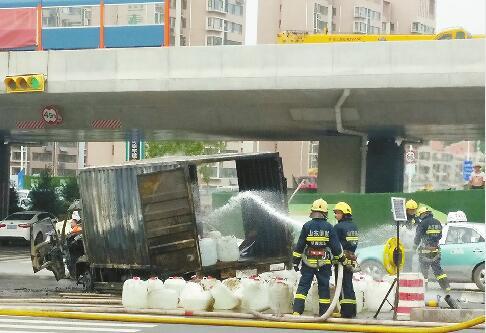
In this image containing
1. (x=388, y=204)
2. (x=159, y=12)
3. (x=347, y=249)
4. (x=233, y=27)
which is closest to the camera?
(x=347, y=249)

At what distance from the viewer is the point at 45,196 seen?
4997 cm

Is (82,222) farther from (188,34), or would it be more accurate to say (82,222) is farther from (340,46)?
(188,34)

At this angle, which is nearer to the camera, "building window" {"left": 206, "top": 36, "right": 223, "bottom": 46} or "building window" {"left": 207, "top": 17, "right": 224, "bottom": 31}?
"building window" {"left": 206, "top": 36, "right": 223, "bottom": 46}

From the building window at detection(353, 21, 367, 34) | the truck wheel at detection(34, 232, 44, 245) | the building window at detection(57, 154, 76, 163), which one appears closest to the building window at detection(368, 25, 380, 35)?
the building window at detection(353, 21, 367, 34)

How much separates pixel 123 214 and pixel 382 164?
19.9 meters

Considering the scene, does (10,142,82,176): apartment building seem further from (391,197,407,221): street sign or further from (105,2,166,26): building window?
(391,197,407,221): street sign

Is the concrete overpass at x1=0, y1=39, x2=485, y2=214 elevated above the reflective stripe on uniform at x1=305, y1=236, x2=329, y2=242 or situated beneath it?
elevated above

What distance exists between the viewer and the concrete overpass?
26391 millimetres

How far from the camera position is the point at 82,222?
1848 centimetres

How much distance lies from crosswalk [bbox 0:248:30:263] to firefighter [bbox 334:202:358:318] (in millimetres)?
16896

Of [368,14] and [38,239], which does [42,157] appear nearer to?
[368,14]

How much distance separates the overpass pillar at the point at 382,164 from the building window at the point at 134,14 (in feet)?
32.8

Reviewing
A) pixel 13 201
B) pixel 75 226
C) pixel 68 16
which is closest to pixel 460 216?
pixel 75 226

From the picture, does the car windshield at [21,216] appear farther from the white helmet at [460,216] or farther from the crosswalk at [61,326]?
the crosswalk at [61,326]
